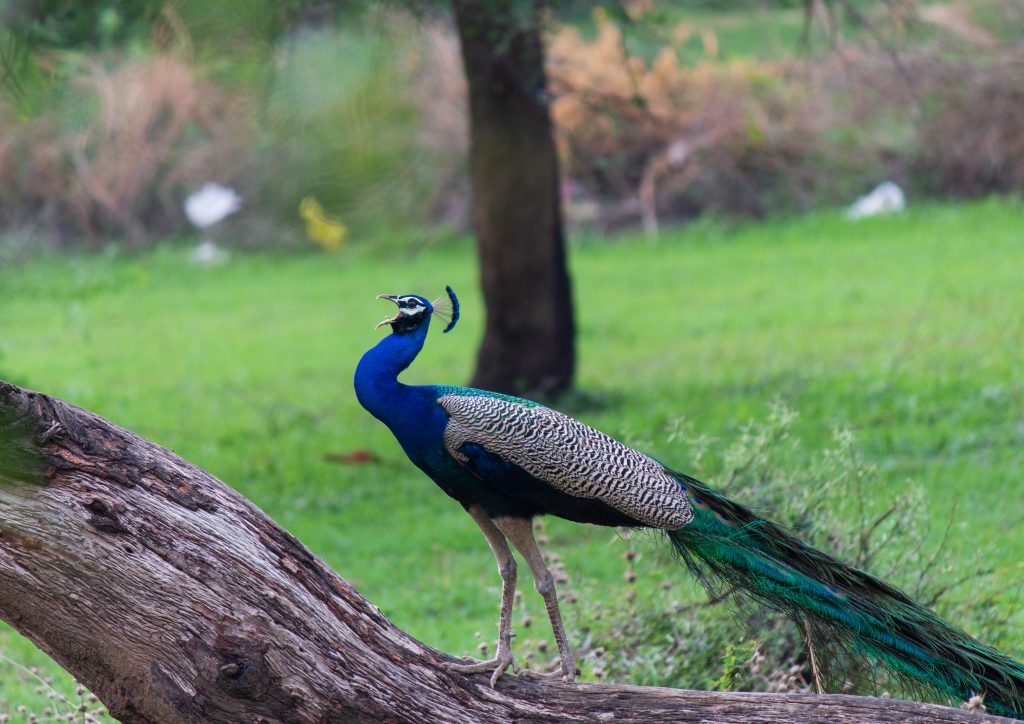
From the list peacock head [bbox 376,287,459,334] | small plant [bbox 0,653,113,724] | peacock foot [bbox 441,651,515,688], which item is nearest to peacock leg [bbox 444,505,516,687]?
peacock foot [bbox 441,651,515,688]

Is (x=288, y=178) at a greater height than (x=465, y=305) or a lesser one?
greater

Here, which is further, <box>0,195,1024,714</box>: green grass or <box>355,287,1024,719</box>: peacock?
<box>0,195,1024,714</box>: green grass

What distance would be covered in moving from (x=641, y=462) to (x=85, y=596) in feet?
4.55

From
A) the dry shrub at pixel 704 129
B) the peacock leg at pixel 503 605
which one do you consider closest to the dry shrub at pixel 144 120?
the peacock leg at pixel 503 605

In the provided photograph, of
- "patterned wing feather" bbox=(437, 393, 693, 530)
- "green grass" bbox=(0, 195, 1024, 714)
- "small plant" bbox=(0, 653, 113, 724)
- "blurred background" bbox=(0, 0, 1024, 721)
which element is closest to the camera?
"blurred background" bbox=(0, 0, 1024, 721)

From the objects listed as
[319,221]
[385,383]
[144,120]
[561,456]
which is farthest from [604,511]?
[319,221]

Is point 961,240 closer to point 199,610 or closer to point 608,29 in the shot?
point 608,29

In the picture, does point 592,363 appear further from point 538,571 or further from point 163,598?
point 163,598

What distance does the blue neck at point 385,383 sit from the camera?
10.8 feet

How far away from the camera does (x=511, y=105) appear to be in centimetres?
836

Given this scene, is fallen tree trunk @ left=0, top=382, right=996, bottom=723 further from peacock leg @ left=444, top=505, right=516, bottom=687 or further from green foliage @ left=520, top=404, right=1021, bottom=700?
green foliage @ left=520, top=404, right=1021, bottom=700

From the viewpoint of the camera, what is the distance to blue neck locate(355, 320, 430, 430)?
328cm

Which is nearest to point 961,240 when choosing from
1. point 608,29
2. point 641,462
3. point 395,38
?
point 608,29

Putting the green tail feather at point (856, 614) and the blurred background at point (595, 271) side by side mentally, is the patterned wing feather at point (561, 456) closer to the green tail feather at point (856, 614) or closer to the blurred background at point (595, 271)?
the green tail feather at point (856, 614)
